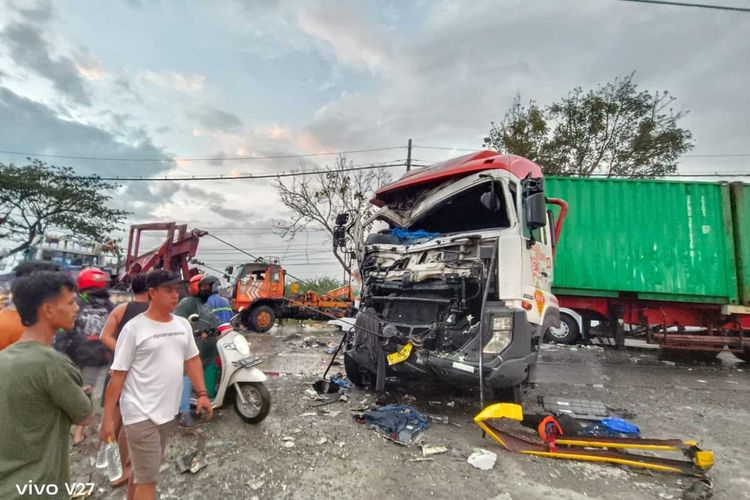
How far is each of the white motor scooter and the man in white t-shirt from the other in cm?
133

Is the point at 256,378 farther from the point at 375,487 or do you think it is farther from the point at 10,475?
the point at 10,475

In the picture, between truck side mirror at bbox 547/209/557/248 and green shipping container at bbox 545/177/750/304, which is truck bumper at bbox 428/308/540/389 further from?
green shipping container at bbox 545/177/750/304

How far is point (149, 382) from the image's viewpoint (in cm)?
198

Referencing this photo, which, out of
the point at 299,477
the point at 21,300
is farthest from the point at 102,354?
the point at 21,300

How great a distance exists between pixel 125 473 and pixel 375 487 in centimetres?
166

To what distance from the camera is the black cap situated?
2.07 m

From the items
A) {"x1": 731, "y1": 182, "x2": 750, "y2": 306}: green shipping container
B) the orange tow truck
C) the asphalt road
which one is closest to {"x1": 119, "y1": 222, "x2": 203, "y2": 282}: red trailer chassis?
the orange tow truck

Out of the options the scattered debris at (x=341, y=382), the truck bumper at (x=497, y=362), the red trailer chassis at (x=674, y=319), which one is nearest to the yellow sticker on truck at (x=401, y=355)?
the truck bumper at (x=497, y=362)

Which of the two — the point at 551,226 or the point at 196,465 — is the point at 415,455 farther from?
the point at 551,226

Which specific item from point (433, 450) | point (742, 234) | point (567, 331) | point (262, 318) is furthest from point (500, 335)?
point (262, 318)

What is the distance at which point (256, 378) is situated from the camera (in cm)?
346

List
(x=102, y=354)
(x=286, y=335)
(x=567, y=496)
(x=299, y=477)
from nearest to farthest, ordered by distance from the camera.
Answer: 1. (x=567, y=496)
2. (x=299, y=477)
3. (x=102, y=354)
4. (x=286, y=335)

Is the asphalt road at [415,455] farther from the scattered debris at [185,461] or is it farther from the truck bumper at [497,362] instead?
the truck bumper at [497,362]

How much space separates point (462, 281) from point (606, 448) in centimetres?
168
